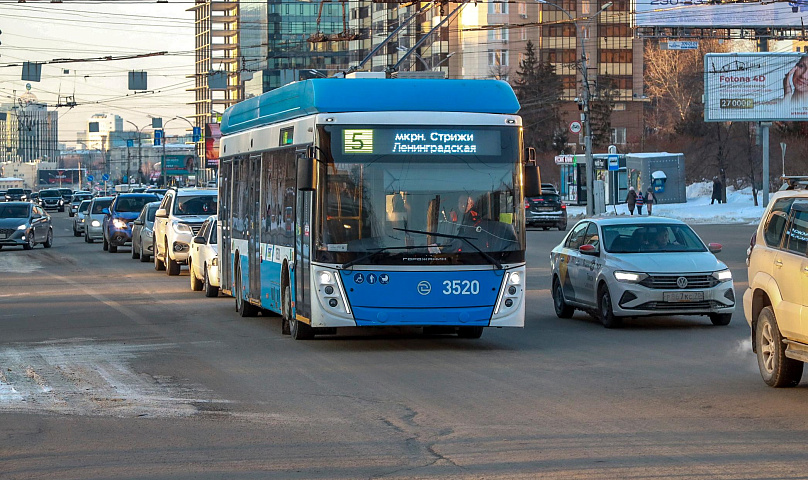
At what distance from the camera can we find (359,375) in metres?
12.4

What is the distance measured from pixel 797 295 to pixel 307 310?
19.1ft

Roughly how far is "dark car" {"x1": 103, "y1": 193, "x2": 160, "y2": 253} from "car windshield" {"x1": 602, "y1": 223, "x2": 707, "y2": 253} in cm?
2511

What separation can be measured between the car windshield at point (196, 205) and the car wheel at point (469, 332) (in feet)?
50.0

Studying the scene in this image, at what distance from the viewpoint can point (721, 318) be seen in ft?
56.7

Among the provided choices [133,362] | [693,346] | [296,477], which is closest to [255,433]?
[296,477]

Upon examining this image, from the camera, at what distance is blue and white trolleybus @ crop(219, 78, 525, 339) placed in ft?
46.8

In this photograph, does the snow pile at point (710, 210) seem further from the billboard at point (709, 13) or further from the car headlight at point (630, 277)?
the car headlight at point (630, 277)

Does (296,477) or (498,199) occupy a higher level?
(498,199)

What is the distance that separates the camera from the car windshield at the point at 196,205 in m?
30.2

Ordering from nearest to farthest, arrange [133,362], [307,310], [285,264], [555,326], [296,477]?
1. [296,477]
2. [133,362]
3. [307,310]
4. [285,264]
5. [555,326]

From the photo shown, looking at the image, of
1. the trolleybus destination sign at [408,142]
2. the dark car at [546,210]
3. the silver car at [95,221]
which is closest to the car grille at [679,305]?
the trolleybus destination sign at [408,142]

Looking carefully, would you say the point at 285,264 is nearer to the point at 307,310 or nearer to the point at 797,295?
the point at 307,310

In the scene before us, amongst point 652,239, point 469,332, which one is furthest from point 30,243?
point 469,332

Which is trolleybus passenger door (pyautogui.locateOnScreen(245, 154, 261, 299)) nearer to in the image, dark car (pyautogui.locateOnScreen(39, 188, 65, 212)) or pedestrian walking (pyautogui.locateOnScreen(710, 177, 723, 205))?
pedestrian walking (pyautogui.locateOnScreen(710, 177, 723, 205))
